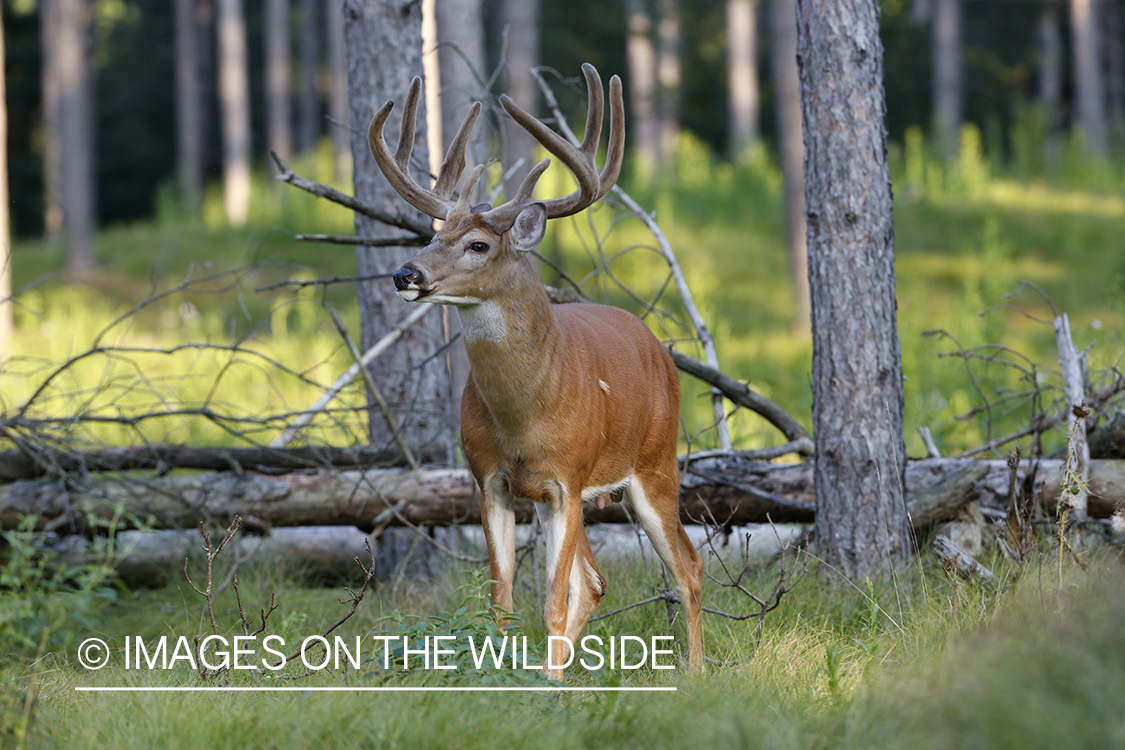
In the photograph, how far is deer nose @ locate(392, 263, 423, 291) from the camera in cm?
341

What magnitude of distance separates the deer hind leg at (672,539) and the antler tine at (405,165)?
4.35ft

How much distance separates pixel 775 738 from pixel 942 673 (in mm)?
545

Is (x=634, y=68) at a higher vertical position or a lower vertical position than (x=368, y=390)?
higher

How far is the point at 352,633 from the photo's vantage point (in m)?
4.63

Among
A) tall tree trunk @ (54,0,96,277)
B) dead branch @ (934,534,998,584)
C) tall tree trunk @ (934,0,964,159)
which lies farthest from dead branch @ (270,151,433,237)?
tall tree trunk @ (934,0,964,159)

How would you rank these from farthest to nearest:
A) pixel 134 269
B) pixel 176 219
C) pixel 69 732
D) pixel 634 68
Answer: pixel 634 68
pixel 176 219
pixel 134 269
pixel 69 732

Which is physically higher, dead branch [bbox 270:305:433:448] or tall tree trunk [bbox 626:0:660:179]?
tall tree trunk [bbox 626:0:660:179]

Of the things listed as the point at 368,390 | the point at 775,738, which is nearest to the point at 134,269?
the point at 368,390

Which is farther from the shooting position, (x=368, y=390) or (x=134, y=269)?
(x=134, y=269)

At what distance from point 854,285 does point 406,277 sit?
2.19m

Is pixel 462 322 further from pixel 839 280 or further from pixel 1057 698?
pixel 1057 698

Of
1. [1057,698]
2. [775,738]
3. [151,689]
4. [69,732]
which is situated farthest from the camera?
[151,689]

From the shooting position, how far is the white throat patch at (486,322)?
365 cm

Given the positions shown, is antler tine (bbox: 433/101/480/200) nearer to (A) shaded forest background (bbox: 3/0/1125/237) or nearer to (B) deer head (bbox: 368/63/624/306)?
(B) deer head (bbox: 368/63/624/306)
